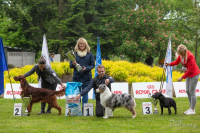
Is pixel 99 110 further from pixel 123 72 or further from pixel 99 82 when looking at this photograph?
pixel 123 72

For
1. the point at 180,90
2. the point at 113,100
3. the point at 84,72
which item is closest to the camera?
the point at 113,100

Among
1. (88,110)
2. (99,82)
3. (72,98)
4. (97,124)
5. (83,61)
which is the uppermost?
(83,61)

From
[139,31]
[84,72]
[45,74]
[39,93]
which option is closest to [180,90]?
[84,72]

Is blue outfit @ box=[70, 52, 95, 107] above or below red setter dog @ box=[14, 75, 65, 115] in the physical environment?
above

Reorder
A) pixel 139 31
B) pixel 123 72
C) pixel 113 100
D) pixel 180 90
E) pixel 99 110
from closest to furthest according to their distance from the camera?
1. pixel 113 100
2. pixel 99 110
3. pixel 180 90
4. pixel 123 72
5. pixel 139 31

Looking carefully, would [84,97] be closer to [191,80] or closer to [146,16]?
[191,80]

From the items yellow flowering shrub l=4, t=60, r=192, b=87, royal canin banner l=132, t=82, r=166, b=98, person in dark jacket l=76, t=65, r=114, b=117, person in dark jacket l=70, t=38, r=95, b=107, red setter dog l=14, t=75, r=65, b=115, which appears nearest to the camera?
person in dark jacket l=76, t=65, r=114, b=117

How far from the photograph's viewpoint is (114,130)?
15.7ft

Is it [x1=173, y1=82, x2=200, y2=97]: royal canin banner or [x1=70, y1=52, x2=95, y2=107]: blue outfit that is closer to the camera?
[x1=70, y1=52, x2=95, y2=107]: blue outfit

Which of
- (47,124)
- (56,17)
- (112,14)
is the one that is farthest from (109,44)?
(47,124)

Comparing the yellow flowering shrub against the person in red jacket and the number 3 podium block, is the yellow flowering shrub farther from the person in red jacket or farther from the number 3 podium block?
the number 3 podium block

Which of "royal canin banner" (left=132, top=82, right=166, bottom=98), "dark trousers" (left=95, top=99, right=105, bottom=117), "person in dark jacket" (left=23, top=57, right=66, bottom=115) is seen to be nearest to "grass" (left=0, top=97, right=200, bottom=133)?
"dark trousers" (left=95, top=99, right=105, bottom=117)

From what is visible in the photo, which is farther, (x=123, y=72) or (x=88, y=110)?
(x=123, y=72)

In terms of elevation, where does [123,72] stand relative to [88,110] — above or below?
above
